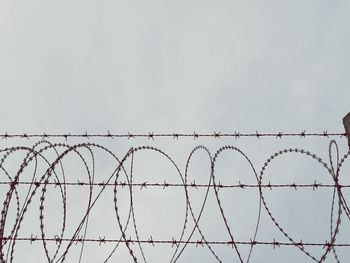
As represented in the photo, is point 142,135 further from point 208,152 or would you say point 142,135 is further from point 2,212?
point 2,212

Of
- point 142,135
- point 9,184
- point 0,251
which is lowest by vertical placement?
point 0,251

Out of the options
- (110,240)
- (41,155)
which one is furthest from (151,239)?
(41,155)

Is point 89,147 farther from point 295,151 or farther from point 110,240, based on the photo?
point 295,151

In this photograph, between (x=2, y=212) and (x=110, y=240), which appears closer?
(x=2, y=212)

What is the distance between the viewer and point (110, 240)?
269 inches

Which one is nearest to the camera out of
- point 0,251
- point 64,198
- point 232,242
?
point 0,251

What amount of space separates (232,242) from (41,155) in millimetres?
2558

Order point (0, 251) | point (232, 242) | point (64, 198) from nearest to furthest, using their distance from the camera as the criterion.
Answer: point (0, 251) < point (232, 242) < point (64, 198)

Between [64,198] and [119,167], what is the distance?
35.0 inches

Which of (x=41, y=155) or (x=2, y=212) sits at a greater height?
(x=41, y=155)

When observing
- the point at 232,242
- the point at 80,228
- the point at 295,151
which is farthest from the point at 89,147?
the point at 295,151

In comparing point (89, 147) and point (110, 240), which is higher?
point (89, 147)

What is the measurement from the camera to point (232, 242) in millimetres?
6461

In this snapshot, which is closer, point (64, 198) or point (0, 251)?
point (0, 251)
